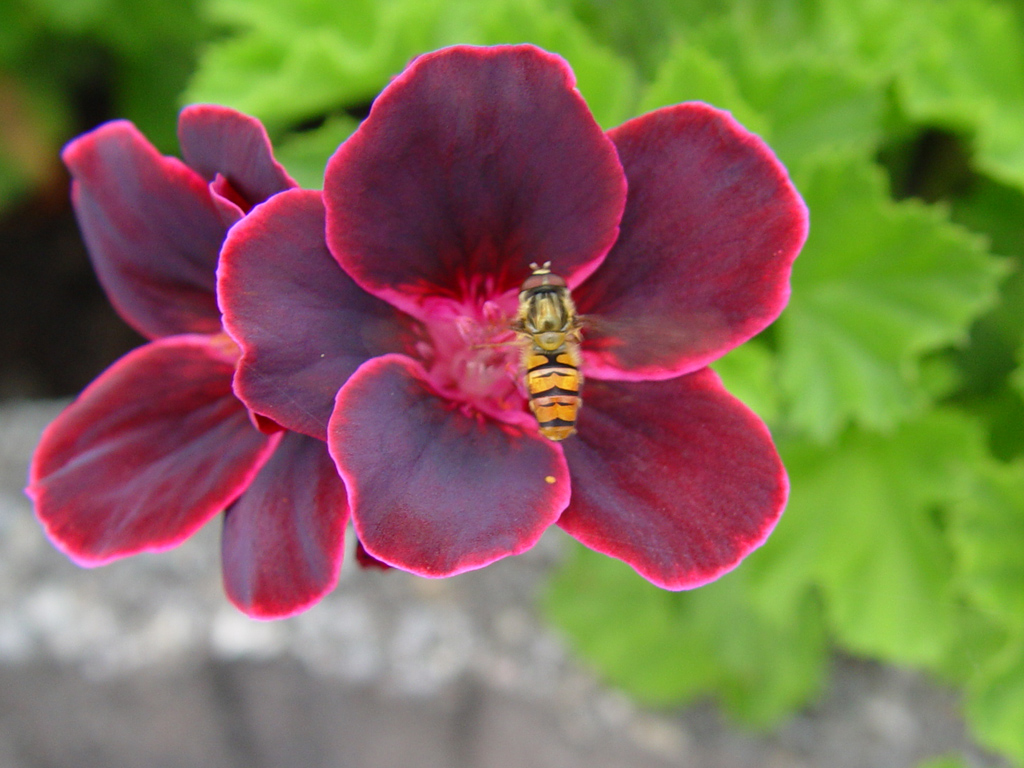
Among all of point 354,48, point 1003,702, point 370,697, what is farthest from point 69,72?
point 1003,702

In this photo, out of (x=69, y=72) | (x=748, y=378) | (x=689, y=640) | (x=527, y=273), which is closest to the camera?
(x=527, y=273)

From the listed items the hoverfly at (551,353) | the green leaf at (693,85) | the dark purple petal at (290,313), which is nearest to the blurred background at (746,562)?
the green leaf at (693,85)

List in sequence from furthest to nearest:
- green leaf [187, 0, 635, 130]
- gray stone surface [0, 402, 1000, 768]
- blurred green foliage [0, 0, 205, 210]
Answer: blurred green foliage [0, 0, 205, 210] → gray stone surface [0, 402, 1000, 768] → green leaf [187, 0, 635, 130]

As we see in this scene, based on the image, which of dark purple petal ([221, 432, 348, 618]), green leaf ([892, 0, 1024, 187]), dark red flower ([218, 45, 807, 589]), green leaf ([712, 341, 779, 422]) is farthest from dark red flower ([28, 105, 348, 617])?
green leaf ([892, 0, 1024, 187])

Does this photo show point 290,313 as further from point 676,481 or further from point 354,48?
point 354,48

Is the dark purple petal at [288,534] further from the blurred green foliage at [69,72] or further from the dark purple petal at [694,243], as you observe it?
the blurred green foliage at [69,72]

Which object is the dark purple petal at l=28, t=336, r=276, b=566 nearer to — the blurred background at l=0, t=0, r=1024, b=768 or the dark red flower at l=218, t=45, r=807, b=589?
the dark red flower at l=218, t=45, r=807, b=589

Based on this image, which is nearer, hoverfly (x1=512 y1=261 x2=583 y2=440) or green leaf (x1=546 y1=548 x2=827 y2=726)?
hoverfly (x1=512 y1=261 x2=583 y2=440)
